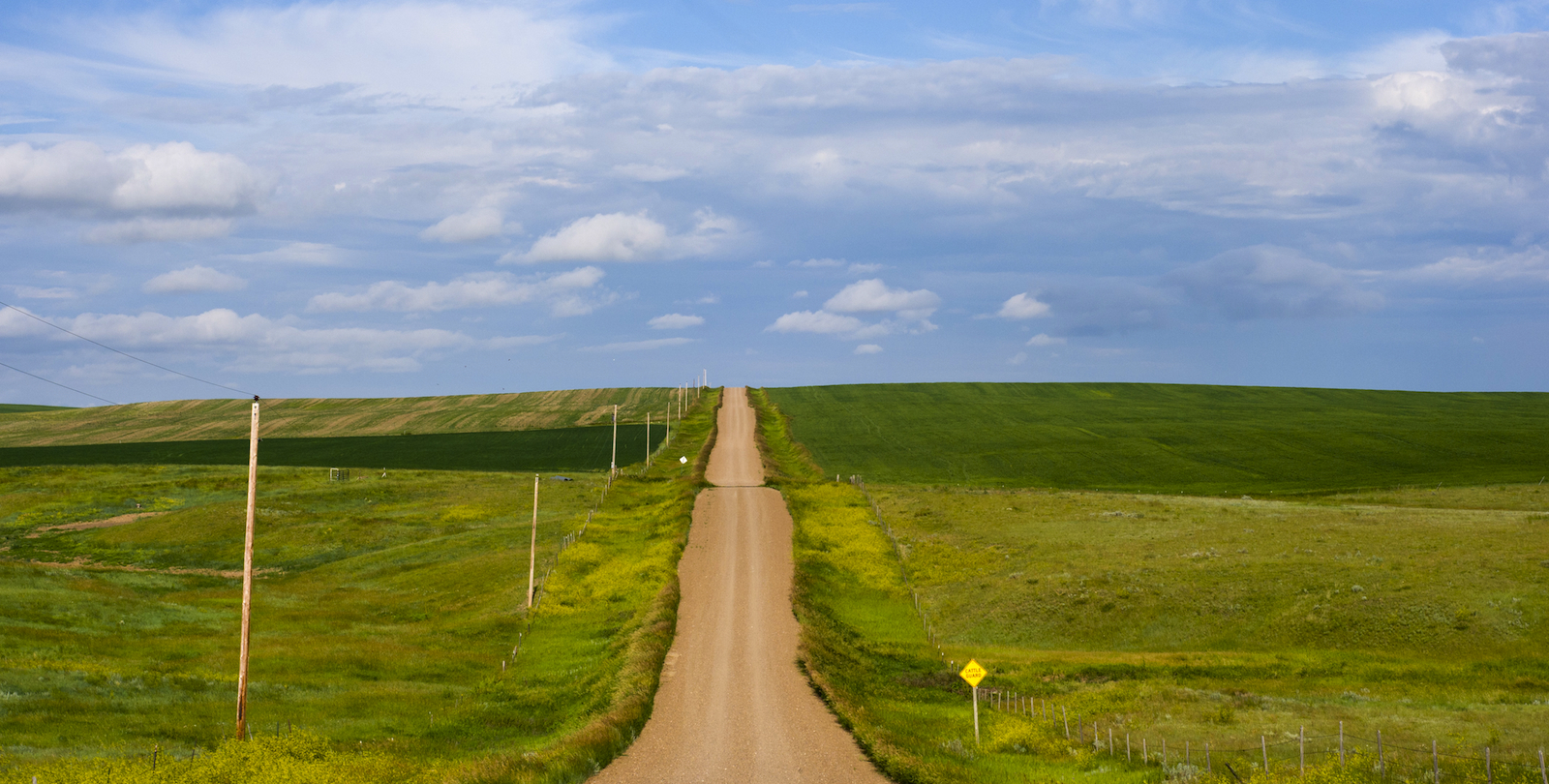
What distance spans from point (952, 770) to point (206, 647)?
36629 mm

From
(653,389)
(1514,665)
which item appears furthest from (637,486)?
(653,389)

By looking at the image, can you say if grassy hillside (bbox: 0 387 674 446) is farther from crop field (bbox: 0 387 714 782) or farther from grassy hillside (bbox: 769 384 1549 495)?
crop field (bbox: 0 387 714 782)

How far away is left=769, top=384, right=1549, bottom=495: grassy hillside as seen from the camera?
9381 cm

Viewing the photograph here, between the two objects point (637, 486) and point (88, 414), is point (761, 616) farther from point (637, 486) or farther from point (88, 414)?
point (88, 414)

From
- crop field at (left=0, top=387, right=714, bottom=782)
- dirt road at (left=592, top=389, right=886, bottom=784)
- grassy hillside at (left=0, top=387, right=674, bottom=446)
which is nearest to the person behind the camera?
dirt road at (left=592, top=389, right=886, bottom=784)

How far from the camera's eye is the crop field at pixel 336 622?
27.7m

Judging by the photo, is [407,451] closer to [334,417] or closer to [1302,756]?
[334,417]

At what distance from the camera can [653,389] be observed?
188625mm

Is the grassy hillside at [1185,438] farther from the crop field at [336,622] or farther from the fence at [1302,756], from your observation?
the fence at [1302,756]

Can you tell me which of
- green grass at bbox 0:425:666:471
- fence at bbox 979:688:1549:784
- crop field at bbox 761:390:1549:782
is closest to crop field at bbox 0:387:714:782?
crop field at bbox 761:390:1549:782

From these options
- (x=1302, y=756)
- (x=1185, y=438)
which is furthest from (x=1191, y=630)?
(x=1185, y=438)

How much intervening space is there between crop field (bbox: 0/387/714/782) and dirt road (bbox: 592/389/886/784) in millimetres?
1182

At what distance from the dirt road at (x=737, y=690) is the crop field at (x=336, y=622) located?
118 cm

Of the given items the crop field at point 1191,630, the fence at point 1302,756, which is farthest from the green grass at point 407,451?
the fence at point 1302,756
